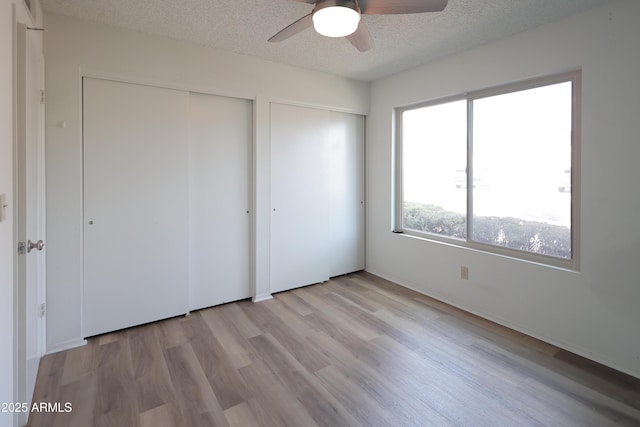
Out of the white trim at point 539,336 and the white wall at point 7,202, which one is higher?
the white wall at point 7,202

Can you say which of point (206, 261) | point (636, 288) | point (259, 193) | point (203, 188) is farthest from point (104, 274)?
point (636, 288)

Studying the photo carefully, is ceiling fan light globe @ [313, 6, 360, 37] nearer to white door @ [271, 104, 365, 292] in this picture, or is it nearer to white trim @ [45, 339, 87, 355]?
white door @ [271, 104, 365, 292]

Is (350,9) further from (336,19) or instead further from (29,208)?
(29,208)

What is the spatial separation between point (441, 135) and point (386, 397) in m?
2.71

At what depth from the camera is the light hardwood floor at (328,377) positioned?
177cm

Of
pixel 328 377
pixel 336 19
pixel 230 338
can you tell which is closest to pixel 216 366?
pixel 230 338

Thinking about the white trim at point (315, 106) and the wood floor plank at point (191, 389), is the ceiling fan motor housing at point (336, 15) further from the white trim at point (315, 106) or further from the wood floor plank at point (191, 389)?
the wood floor plank at point (191, 389)

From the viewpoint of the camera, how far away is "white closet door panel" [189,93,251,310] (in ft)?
10.0

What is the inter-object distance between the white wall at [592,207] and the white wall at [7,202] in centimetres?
332

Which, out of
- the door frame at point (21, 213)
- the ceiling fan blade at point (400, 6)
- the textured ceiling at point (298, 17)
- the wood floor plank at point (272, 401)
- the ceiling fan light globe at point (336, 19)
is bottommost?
the wood floor plank at point (272, 401)

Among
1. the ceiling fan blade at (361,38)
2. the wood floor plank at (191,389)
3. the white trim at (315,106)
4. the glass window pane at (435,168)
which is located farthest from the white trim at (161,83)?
the wood floor plank at (191,389)

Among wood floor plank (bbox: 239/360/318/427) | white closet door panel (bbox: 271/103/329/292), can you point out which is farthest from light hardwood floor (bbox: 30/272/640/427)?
white closet door panel (bbox: 271/103/329/292)

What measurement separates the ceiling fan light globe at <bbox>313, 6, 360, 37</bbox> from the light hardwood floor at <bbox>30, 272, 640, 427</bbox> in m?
2.17

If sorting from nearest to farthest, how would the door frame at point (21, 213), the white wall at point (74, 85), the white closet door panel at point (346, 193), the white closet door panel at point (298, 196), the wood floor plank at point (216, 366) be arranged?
the door frame at point (21, 213) < the wood floor plank at point (216, 366) < the white wall at point (74, 85) < the white closet door panel at point (298, 196) < the white closet door panel at point (346, 193)
